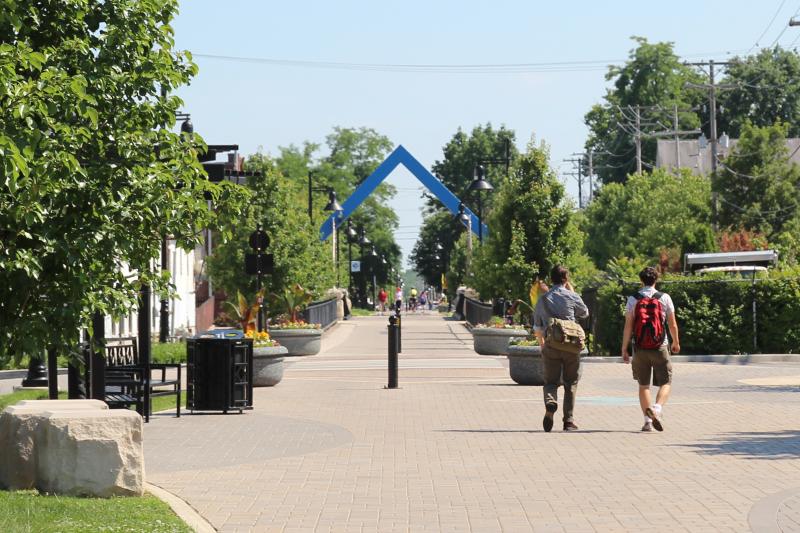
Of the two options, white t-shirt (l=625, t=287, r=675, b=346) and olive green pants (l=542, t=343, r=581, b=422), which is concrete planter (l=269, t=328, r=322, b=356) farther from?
white t-shirt (l=625, t=287, r=675, b=346)

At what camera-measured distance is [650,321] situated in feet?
54.6

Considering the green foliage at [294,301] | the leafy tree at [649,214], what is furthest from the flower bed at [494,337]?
the leafy tree at [649,214]

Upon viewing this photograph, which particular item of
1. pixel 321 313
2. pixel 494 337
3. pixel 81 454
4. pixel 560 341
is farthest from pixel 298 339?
pixel 81 454

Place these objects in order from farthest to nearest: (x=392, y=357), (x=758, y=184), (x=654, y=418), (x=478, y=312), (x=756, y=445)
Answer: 1. (x=758, y=184)
2. (x=478, y=312)
3. (x=392, y=357)
4. (x=654, y=418)
5. (x=756, y=445)

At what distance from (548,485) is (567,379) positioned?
5.08 metres

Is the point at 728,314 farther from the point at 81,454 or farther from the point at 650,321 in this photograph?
the point at 81,454

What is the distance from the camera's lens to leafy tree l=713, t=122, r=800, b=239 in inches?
2633

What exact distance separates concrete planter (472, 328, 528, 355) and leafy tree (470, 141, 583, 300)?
16.2 ft

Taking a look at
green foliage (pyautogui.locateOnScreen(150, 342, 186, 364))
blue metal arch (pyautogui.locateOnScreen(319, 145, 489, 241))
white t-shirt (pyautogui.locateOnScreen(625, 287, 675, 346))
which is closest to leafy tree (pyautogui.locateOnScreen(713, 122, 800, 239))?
blue metal arch (pyautogui.locateOnScreen(319, 145, 489, 241))

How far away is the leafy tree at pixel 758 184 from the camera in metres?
66.9

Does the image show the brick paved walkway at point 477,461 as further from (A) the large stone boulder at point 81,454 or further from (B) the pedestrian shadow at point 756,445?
(A) the large stone boulder at point 81,454

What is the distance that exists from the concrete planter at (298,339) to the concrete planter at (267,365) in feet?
46.4

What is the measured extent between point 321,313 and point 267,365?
105 ft

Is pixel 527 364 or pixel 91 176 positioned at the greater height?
pixel 91 176
